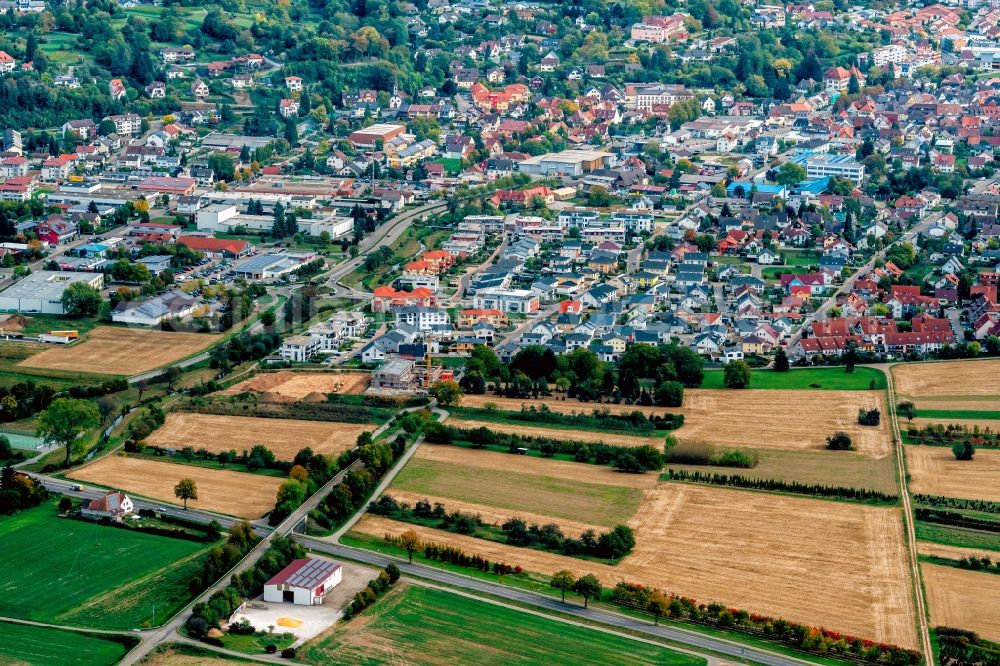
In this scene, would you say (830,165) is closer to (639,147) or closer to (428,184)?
(639,147)

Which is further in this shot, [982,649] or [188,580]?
[188,580]

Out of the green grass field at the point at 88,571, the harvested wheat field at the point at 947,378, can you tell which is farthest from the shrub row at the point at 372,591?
the harvested wheat field at the point at 947,378

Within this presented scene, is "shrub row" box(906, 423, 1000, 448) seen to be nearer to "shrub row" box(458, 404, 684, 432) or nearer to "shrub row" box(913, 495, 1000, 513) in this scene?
"shrub row" box(913, 495, 1000, 513)

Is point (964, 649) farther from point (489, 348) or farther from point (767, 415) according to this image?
point (489, 348)

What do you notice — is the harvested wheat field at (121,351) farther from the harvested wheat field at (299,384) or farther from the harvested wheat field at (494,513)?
the harvested wheat field at (494,513)

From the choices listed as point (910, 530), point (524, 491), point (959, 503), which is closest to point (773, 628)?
point (910, 530)

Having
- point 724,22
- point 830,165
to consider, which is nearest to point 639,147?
point 830,165

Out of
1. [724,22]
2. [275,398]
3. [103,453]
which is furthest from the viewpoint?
[724,22]
